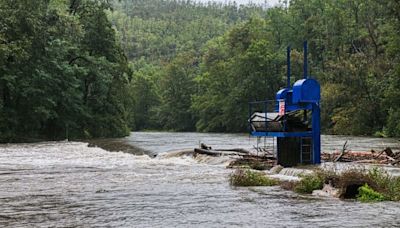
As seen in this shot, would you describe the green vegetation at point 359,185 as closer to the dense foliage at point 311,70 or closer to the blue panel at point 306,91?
the blue panel at point 306,91

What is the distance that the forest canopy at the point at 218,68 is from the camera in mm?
56469

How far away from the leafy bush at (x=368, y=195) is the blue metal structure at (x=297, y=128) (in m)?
7.49

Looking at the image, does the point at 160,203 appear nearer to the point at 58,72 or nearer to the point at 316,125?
the point at 316,125

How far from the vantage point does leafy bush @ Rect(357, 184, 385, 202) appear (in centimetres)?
1608

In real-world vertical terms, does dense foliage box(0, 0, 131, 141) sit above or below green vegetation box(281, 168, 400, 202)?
above

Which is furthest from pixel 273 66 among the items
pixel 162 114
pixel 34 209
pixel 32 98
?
pixel 34 209

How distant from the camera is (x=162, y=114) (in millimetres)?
125375

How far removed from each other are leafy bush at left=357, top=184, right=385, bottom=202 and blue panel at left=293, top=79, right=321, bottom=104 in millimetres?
7673

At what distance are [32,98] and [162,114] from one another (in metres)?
68.8

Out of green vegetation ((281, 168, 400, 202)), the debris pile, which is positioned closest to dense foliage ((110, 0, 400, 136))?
the debris pile

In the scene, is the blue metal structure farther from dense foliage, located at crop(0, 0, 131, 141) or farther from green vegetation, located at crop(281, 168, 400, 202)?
dense foliage, located at crop(0, 0, 131, 141)

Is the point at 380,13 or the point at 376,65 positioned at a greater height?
the point at 380,13

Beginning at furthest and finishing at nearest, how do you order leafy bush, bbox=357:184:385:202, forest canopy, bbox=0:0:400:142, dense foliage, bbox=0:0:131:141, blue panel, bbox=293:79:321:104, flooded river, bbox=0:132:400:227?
forest canopy, bbox=0:0:400:142
dense foliage, bbox=0:0:131:141
blue panel, bbox=293:79:321:104
leafy bush, bbox=357:184:385:202
flooded river, bbox=0:132:400:227

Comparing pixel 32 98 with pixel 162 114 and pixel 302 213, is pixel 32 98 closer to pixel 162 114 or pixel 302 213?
pixel 302 213
